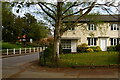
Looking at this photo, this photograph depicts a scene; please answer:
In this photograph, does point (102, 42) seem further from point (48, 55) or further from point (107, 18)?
point (48, 55)

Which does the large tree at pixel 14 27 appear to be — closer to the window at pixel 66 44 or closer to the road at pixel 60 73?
the window at pixel 66 44

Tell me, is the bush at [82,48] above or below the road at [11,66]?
above

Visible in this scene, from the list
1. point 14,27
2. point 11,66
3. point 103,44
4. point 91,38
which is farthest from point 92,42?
point 11,66

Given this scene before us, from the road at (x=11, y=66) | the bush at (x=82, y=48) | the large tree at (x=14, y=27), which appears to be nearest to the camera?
the road at (x=11, y=66)

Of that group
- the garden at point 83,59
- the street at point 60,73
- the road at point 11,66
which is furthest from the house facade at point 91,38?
the street at point 60,73

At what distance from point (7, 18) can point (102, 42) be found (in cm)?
2061

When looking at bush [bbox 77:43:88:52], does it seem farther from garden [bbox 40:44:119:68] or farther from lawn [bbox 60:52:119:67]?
lawn [bbox 60:52:119:67]

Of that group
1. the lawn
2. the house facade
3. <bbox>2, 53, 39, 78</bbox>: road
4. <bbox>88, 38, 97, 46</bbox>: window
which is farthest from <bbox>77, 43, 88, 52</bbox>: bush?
the lawn

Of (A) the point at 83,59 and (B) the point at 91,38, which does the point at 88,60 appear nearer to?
(A) the point at 83,59

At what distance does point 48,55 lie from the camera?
757 inches

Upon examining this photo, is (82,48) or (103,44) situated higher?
(103,44)

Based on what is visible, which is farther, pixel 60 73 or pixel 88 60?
pixel 88 60

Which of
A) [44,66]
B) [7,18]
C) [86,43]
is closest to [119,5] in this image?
[44,66]

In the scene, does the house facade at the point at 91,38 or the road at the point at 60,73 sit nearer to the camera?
the road at the point at 60,73
